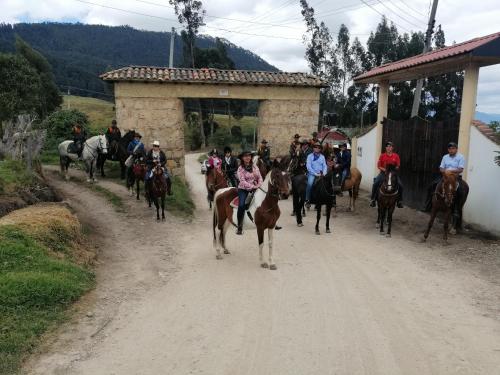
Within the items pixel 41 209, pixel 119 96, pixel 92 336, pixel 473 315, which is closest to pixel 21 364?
pixel 92 336

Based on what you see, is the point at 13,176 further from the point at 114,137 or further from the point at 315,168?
the point at 315,168

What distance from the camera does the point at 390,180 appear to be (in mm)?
11047

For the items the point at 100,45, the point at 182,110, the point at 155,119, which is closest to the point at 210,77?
the point at 182,110

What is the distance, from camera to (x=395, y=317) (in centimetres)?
625

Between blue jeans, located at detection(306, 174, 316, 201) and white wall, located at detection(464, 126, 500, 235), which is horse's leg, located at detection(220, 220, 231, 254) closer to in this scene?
blue jeans, located at detection(306, 174, 316, 201)

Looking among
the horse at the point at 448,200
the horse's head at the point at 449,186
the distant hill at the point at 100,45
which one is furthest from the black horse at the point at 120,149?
the distant hill at the point at 100,45

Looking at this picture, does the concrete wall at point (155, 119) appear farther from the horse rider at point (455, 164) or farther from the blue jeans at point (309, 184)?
the horse rider at point (455, 164)

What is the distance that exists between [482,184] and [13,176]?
11637mm

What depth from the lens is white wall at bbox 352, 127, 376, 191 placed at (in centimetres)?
1719

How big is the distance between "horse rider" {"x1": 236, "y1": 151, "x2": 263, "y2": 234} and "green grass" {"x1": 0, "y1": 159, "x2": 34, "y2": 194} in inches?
217

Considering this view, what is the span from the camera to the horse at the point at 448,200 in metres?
10.2

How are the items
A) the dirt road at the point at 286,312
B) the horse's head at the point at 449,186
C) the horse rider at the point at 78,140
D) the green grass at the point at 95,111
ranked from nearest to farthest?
the dirt road at the point at 286,312, the horse's head at the point at 449,186, the horse rider at the point at 78,140, the green grass at the point at 95,111

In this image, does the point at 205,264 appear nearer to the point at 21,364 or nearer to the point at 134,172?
the point at 21,364

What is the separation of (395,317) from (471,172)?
6842 millimetres
